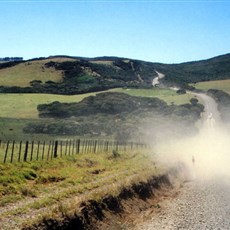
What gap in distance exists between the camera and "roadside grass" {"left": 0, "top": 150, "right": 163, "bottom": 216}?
30334 mm

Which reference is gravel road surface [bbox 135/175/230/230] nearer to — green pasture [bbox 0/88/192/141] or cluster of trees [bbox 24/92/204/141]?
green pasture [bbox 0/88/192/141]

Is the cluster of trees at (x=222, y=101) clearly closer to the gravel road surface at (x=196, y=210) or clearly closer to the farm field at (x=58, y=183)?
the farm field at (x=58, y=183)

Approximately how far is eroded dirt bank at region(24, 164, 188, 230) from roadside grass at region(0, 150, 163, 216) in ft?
2.69

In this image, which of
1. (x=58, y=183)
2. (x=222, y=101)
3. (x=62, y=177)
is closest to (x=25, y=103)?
(x=222, y=101)

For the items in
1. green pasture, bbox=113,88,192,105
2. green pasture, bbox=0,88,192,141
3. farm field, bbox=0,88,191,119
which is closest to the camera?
green pasture, bbox=0,88,192,141

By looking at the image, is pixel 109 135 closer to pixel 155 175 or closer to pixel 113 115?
pixel 113 115

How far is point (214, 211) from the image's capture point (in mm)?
36875

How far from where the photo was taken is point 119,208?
32.4 m

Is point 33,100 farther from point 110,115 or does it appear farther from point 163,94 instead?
point 163,94

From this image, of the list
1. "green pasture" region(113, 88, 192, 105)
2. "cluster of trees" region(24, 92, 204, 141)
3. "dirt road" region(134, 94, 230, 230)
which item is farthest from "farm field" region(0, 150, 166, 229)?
"green pasture" region(113, 88, 192, 105)

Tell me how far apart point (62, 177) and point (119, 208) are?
8460 millimetres

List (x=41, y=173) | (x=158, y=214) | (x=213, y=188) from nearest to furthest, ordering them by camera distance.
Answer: (x=158, y=214), (x=41, y=173), (x=213, y=188)

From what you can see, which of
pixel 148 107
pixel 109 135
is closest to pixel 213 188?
pixel 109 135

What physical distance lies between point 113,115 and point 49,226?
4100 inches
